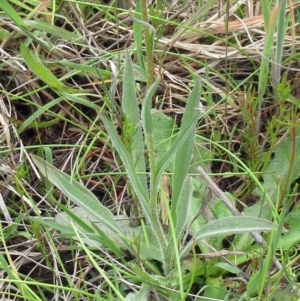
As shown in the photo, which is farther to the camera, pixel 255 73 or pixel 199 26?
pixel 199 26

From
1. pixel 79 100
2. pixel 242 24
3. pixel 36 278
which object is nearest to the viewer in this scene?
pixel 36 278

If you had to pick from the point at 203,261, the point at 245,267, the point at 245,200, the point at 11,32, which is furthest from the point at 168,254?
the point at 11,32

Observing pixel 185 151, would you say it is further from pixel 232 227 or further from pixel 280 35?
pixel 280 35

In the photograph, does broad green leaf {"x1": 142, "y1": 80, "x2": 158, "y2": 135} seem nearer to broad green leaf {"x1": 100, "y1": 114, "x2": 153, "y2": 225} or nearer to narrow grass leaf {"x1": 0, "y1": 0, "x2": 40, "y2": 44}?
broad green leaf {"x1": 100, "y1": 114, "x2": 153, "y2": 225}

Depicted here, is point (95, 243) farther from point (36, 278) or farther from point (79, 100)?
point (79, 100)

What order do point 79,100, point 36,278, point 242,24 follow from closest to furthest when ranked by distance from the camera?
point 36,278, point 79,100, point 242,24

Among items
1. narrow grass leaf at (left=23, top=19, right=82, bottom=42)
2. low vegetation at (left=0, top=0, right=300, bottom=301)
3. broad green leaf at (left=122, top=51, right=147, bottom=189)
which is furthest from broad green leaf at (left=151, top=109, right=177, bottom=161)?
narrow grass leaf at (left=23, top=19, right=82, bottom=42)

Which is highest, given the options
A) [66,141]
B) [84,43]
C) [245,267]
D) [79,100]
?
[84,43]
